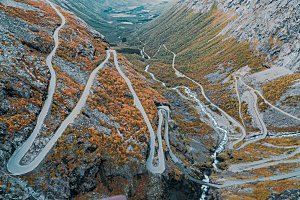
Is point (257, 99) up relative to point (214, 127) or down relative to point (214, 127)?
up

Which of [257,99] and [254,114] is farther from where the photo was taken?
[257,99]

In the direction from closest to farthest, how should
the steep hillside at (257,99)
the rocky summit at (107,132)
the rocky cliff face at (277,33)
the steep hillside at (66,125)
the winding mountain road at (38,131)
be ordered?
the winding mountain road at (38,131)
the steep hillside at (66,125)
the rocky summit at (107,132)
the steep hillside at (257,99)
the rocky cliff face at (277,33)

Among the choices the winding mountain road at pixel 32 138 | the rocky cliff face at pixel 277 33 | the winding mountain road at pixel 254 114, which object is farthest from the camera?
the rocky cliff face at pixel 277 33

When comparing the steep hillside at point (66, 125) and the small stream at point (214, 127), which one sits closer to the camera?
the steep hillside at point (66, 125)

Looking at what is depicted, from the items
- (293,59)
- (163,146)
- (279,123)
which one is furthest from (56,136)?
(293,59)

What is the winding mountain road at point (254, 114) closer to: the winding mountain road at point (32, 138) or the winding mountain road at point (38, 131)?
the winding mountain road at point (38, 131)

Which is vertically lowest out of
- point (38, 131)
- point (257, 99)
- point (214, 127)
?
point (214, 127)

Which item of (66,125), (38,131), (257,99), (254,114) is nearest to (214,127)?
(254,114)

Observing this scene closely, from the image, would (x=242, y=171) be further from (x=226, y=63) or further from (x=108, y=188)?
(x=226, y=63)

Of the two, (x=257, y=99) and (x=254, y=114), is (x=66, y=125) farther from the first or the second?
(x=257, y=99)

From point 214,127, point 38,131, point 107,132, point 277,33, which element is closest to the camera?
point 38,131

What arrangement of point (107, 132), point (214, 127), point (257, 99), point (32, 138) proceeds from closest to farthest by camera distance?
point (32, 138), point (107, 132), point (214, 127), point (257, 99)

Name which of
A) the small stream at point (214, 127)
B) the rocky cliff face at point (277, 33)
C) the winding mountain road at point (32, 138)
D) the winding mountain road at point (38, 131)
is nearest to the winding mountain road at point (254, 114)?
the small stream at point (214, 127)
